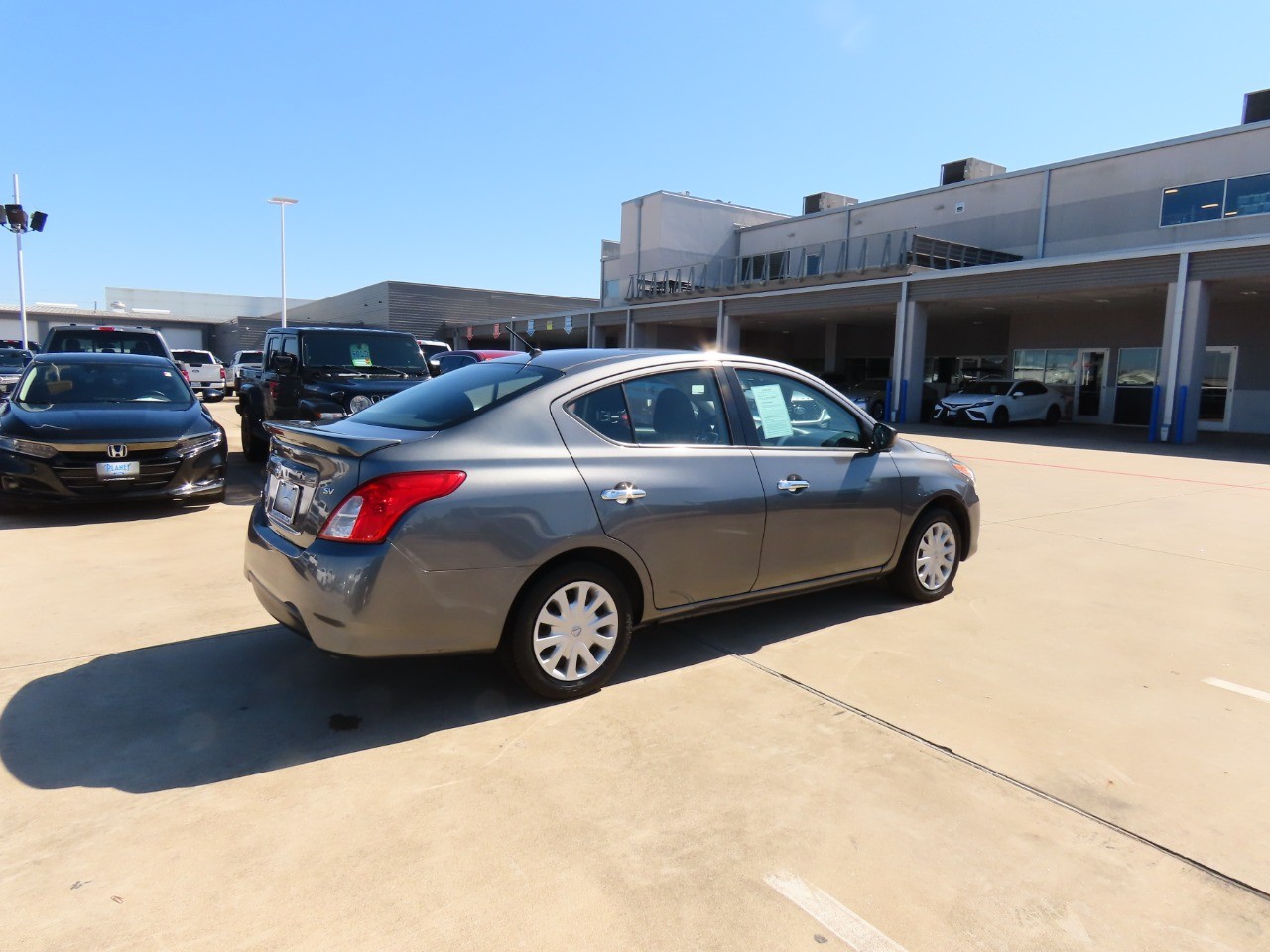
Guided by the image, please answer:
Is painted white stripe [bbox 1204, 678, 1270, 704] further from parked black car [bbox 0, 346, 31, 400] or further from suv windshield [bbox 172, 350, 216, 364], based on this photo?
suv windshield [bbox 172, 350, 216, 364]

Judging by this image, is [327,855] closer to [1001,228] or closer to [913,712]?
[913,712]

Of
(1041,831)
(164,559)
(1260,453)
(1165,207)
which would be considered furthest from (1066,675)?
(1165,207)

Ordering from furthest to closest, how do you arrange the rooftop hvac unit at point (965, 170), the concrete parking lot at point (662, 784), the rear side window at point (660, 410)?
1. the rooftop hvac unit at point (965, 170)
2. the rear side window at point (660, 410)
3. the concrete parking lot at point (662, 784)

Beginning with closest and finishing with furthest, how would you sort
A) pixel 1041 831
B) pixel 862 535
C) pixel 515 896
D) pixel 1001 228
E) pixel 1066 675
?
pixel 515 896 < pixel 1041 831 < pixel 1066 675 < pixel 862 535 < pixel 1001 228

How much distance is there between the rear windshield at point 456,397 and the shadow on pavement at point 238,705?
1269mm

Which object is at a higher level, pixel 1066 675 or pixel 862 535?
pixel 862 535

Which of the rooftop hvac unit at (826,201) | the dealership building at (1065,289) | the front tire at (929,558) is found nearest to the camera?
the front tire at (929,558)

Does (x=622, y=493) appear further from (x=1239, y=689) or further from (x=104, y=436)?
(x=104, y=436)

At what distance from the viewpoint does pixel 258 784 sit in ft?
9.78

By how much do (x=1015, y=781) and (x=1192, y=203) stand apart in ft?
91.5

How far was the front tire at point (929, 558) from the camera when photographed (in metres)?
5.18

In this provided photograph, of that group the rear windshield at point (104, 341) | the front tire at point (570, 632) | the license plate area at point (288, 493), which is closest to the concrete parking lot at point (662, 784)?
the front tire at point (570, 632)

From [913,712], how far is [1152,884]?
124cm

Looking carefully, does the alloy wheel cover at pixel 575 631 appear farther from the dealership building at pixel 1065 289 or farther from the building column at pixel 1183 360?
the building column at pixel 1183 360
